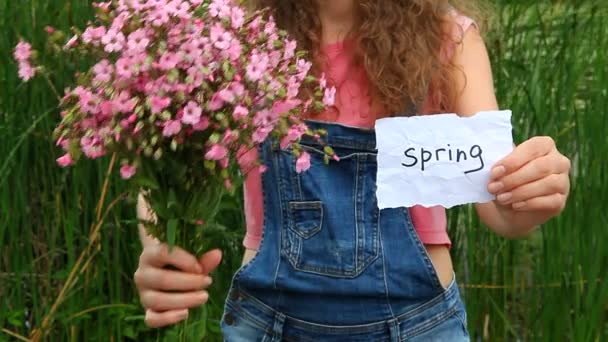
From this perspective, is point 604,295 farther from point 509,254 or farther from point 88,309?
point 88,309

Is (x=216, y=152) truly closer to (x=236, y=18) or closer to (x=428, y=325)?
(x=236, y=18)

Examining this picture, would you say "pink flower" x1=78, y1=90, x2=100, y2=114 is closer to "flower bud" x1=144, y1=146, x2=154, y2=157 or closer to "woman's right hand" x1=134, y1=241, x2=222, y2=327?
"flower bud" x1=144, y1=146, x2=154, y2=157

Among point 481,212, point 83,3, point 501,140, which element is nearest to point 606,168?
point 481,212

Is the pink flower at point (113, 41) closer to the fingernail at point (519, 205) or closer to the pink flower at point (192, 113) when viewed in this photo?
the pink flower at point (192, 113)

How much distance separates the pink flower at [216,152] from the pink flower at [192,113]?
3 centimetres

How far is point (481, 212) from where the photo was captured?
4.84 ft

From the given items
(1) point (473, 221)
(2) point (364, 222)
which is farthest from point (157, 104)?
(1) point (473, 221)

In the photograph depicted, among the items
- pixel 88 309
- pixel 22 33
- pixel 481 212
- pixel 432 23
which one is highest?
pixel 22 33

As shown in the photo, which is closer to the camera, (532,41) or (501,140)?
(501,140)

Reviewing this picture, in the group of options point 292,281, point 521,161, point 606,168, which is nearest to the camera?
point 521,161

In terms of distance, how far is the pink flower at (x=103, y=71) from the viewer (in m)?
0.99

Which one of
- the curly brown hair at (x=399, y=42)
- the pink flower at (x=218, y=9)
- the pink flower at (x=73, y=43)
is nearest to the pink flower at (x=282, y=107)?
the pink flower at (x=218, y=9)

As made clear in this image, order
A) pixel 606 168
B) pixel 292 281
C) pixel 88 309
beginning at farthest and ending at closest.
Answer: pixel 88 309 → pixel 606 168 → pixel 292 281

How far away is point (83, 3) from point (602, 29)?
3.57 ft
